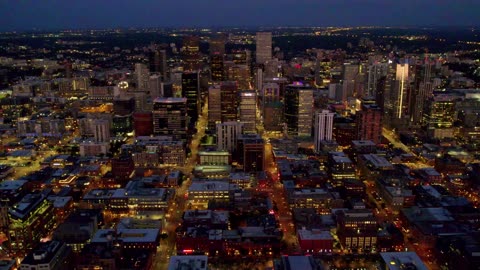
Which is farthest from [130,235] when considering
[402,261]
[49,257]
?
[402,261]

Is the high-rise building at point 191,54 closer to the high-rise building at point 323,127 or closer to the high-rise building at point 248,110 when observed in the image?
the high-rise building at point 248,110

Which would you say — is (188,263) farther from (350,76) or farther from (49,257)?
(350,76)

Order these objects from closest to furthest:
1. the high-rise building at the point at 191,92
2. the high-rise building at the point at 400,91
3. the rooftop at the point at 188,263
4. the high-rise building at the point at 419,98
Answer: the rooftop at the point at 188,263 → the high-rise building at the point at 400,91 → the high-rise building at the point at 419,98 → the high-rise building at the point at 191,92

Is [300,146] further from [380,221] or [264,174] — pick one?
[380,221]

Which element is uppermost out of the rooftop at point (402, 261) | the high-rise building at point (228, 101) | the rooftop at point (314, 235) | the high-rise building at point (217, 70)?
the high-rise building at point (217, 70)

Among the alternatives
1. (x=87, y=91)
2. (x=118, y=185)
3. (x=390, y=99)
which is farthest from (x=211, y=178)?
(x=87, y=91)

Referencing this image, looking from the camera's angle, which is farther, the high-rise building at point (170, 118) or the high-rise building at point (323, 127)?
the high-rise building at point (170, 118)

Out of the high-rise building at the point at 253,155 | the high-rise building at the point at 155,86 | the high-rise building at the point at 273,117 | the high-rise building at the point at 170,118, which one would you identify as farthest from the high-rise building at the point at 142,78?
the high-rise building at the point at 253,155
